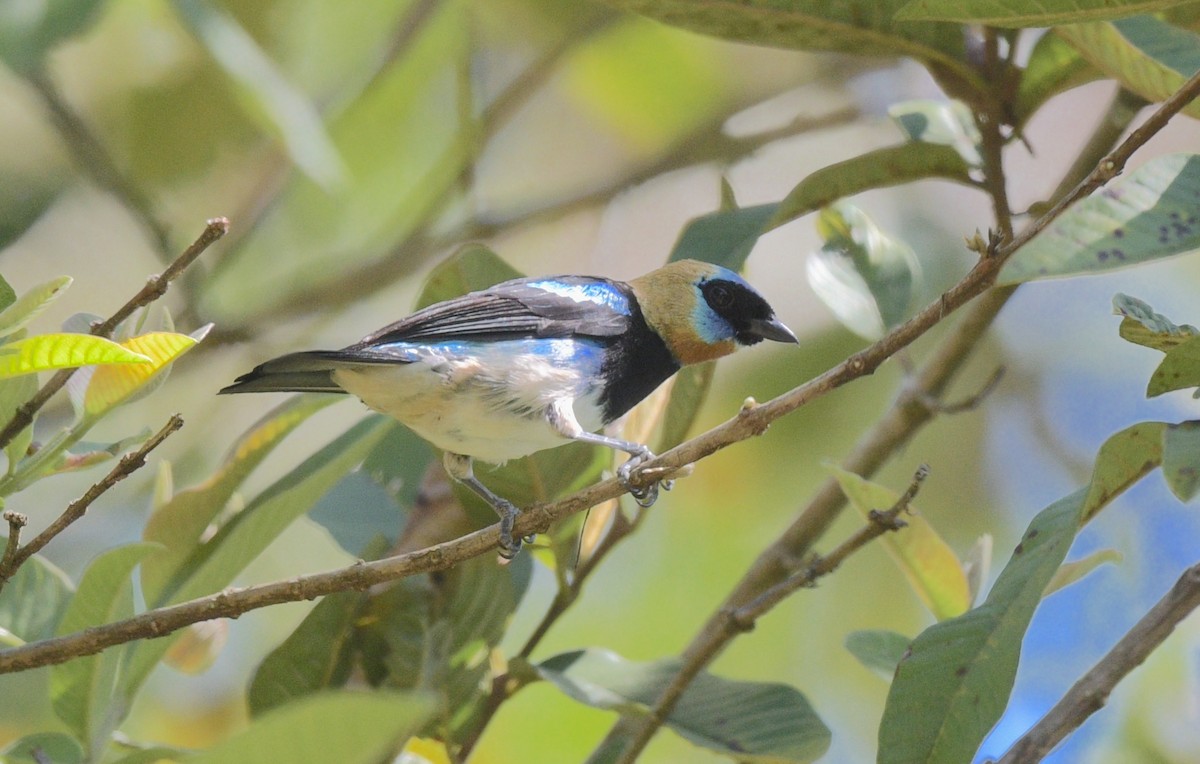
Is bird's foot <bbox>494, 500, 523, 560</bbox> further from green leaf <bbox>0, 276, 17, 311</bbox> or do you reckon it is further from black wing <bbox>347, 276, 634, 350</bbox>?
green leaf <bbox>0, 276, 17, 311</bbox>

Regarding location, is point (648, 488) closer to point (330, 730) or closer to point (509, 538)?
point (509, 538)

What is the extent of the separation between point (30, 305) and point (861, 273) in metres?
1.91

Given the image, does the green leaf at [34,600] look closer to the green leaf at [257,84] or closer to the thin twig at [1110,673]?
the green leaf at [257,84]

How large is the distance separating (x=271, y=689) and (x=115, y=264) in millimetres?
3047

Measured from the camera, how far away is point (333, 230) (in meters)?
4.56

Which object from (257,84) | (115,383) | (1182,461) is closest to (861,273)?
(1182,461)

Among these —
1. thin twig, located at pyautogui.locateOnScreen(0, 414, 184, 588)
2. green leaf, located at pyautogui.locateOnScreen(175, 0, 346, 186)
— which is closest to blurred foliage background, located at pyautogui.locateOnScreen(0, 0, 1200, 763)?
green leaf, located at pyautogui.locateOnScreen(175, 0, 346, 186)

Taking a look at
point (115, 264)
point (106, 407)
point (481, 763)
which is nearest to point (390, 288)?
point (115, 264)

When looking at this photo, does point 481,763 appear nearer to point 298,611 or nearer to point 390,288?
point 298,611

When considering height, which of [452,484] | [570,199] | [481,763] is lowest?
[481,763]

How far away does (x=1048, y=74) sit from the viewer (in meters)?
2.84

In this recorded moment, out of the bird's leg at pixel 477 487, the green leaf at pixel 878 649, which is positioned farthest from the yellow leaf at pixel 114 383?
the green leaf at pixel 878 649

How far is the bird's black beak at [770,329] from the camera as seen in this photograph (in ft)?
10.7

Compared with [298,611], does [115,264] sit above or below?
above
